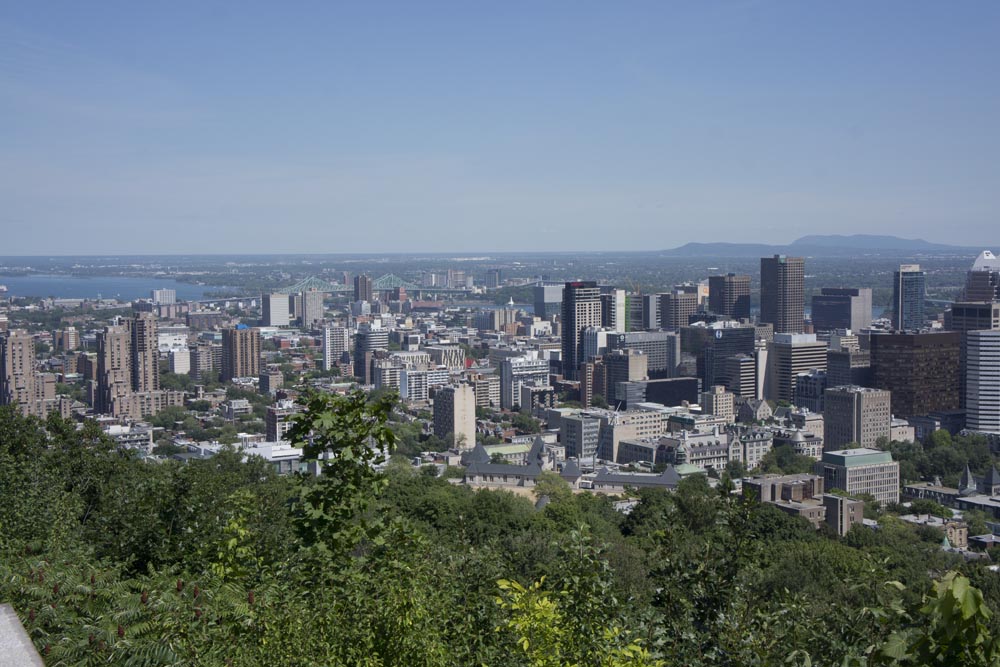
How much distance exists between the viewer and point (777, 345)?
37344 mm

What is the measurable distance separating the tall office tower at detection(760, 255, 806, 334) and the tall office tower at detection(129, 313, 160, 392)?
2828cm

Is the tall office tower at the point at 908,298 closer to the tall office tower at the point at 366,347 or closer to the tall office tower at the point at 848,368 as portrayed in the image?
the tall office tower at the point at 848,368

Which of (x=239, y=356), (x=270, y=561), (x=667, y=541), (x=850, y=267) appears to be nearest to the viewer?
(x=667, y=541)

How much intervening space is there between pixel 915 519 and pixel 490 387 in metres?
20.7

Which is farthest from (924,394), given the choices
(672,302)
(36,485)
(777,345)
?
(36,485)

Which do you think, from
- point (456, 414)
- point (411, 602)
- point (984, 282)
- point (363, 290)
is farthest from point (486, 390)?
point (363, 290)

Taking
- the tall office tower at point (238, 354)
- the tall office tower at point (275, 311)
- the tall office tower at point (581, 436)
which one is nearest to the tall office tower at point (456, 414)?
the tall office tower at point (581, 436)

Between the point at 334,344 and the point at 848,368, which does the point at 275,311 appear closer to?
the point at 334,344

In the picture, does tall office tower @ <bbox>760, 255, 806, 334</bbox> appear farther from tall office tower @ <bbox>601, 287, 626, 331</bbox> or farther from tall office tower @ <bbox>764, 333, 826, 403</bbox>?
tall office tower @ <bbox>764, 333, 826, 403</bbox>

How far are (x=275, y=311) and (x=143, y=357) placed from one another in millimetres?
31341

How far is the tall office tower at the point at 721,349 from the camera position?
38656mm

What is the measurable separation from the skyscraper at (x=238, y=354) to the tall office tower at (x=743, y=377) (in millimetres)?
18840

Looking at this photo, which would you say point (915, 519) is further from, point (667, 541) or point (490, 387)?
point (490, 387)

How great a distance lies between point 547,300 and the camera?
74812mm
